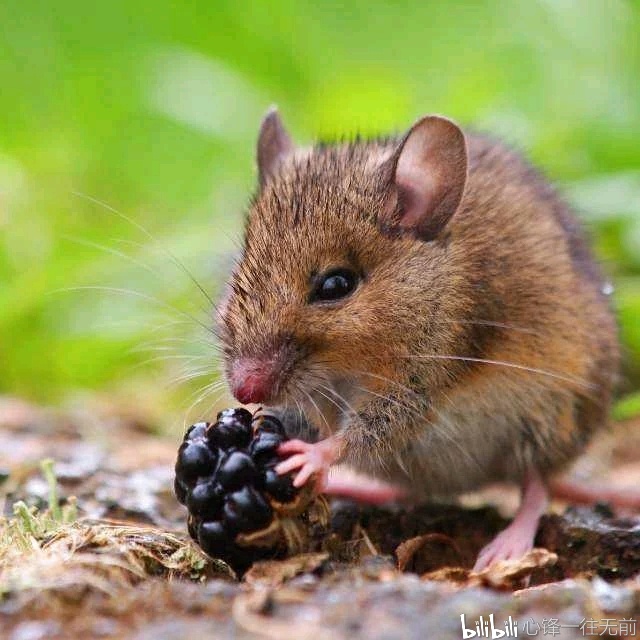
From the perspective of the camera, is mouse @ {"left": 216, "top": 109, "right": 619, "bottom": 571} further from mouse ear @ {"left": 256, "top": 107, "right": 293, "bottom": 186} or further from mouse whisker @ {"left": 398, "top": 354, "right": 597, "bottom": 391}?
mouse ear @ {"left": 256, "top": 107, "right": 293, "bottom": 186}

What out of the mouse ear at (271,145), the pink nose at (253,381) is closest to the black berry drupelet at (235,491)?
the pink nose at (253,381)

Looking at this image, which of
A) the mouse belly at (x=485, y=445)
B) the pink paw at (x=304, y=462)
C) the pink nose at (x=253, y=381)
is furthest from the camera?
the mouse belly at (x=485, y=445)

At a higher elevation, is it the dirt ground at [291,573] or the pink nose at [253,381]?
the pink nose at [253,381]

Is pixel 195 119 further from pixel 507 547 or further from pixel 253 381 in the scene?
pixel 507 547

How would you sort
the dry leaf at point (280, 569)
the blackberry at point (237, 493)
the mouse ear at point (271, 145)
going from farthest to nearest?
the mouse ear at point (271, 145) < the blackberry at point (237, 493) < the dry leaf at point (280, 569)

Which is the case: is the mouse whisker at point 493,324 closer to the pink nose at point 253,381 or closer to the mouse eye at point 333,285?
the mouse eye at point 333,285

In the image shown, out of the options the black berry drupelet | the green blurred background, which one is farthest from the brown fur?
the green blurred background

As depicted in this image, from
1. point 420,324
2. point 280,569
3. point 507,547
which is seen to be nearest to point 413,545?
point 507,547
